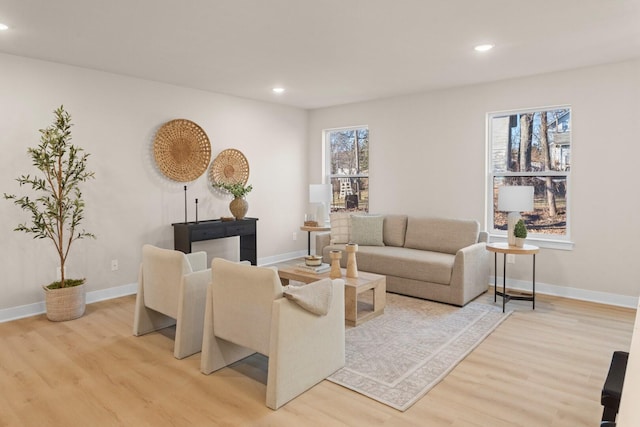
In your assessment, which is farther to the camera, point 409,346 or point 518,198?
point 518,198

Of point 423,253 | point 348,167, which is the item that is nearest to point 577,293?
point 423,253

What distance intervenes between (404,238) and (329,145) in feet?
7.73

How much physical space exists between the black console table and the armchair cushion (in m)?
2.75

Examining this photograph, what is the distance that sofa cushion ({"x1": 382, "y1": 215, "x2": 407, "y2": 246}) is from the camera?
536 centimetres

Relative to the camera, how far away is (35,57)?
400 cm

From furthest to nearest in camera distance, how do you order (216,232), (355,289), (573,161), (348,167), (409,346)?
1. (348,167)
2. (216,232)
3. (573,161)
4. (355,289)
5. (409,346)

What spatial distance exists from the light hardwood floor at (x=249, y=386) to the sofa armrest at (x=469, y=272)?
62cm

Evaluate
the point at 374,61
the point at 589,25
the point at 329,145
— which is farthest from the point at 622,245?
the point at 329,145

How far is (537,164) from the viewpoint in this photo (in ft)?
15.8

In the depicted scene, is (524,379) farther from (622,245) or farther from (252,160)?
(252,160)

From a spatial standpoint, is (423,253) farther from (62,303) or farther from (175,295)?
(62,303)

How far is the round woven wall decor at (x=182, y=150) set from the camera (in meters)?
5.02

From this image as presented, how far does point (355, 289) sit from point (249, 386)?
4.39ft

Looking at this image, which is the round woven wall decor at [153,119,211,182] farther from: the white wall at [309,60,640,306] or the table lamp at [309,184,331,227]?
the white wall at [309,60,640,306]
